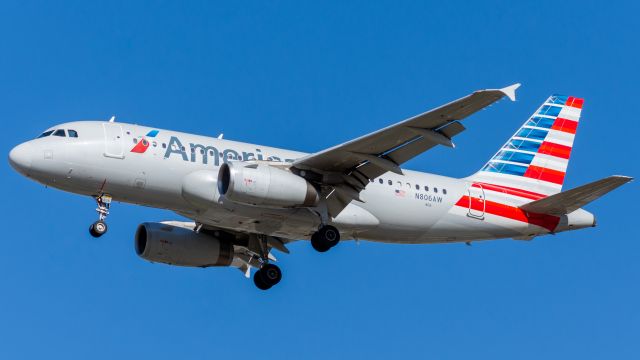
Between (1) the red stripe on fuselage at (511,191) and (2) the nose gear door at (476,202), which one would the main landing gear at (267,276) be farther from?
(1) the red stripe on fuselage at (511,191)

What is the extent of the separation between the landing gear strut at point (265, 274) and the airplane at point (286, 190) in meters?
0.05

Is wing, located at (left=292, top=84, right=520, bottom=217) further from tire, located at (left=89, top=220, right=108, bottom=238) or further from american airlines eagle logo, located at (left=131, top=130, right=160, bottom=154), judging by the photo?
tire, located at (left=89, top=220, right=108, bottom=238)

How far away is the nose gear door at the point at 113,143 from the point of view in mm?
34875

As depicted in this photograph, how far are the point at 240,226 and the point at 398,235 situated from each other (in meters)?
5.59

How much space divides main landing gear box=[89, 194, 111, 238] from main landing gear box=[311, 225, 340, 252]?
22.5ft

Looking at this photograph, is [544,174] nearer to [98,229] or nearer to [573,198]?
[573,198]

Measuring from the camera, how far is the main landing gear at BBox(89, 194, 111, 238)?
3472cm

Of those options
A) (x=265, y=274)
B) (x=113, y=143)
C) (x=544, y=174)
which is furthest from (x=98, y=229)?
(x=544, y=174)

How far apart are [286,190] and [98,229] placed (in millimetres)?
6048

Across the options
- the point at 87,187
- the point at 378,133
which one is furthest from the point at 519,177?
the point at 87,187

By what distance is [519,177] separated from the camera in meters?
41.9

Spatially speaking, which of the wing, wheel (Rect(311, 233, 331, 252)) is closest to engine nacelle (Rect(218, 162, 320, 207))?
the wing

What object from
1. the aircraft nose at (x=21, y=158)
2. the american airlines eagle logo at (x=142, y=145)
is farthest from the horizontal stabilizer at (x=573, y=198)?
the aircraft nose at (x=21, y=158)

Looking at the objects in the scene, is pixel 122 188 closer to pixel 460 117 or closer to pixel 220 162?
pixel 220 162
